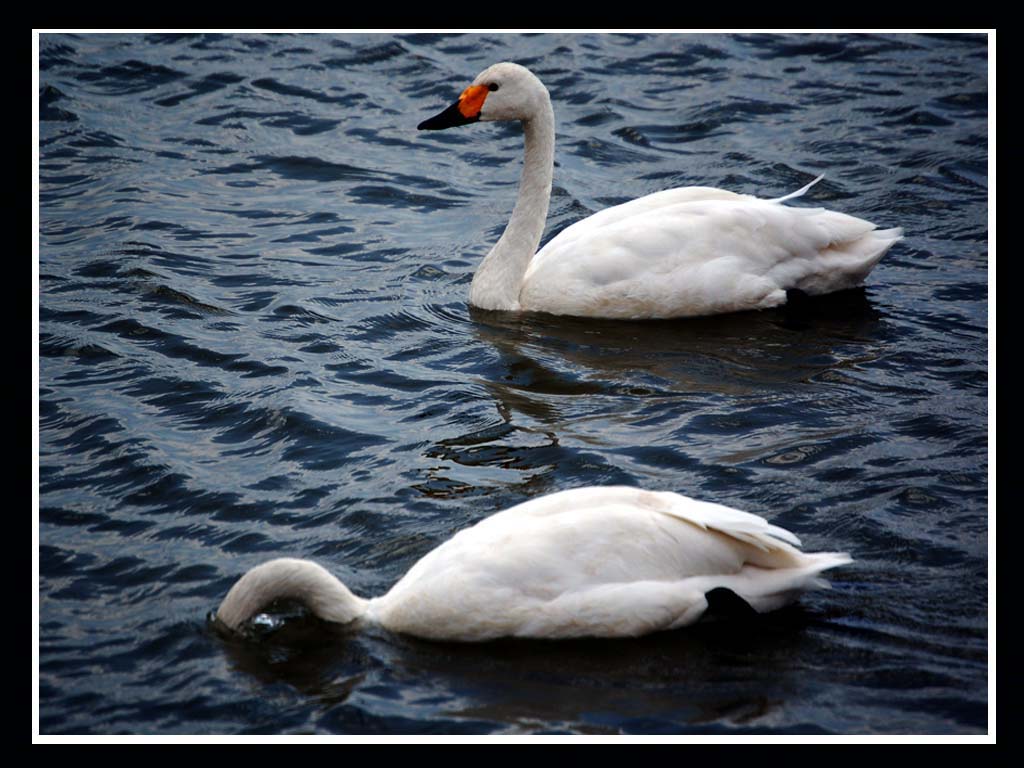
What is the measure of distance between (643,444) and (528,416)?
2.97 feet

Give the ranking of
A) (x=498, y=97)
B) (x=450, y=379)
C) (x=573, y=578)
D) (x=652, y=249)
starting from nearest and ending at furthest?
1. (x=573, y=578)
2. (x=450, y=379)
3. (x=652, y=249)
4. (x=498, y=97)

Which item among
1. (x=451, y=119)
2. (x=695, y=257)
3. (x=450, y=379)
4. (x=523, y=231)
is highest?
(x=451, y=119)

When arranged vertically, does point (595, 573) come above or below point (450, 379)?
below

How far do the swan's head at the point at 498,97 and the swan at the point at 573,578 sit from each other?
4910 millimetres

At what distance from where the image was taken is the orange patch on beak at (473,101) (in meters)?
10.6

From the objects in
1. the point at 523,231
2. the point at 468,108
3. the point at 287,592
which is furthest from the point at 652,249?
the point at 287,592

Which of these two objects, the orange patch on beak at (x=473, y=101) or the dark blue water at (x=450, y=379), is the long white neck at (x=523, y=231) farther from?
the orange patch on beak at (x=473, y=101)

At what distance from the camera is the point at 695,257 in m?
10.1

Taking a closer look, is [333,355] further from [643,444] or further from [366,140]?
[366,140]

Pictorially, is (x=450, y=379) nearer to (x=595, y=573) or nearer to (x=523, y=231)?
(x=523, y=231)

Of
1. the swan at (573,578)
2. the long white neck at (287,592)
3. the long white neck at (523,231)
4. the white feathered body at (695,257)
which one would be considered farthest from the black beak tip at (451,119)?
the long white neck at (287,592)

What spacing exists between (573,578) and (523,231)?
15.6 feet

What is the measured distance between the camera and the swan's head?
34.8 ft

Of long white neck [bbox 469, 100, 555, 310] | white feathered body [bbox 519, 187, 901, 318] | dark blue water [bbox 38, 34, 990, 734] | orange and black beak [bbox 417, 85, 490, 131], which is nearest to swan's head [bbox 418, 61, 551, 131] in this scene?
orange and black beak [bbox 417, 85, 490, 131]
